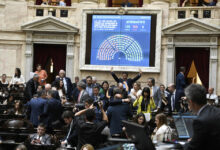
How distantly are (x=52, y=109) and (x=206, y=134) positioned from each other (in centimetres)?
685

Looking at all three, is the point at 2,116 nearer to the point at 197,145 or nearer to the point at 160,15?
the point at 197,145

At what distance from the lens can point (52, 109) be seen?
10.9 m

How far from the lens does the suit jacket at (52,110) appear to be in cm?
1084

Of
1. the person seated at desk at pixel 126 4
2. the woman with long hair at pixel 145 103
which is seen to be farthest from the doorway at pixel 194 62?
the woman with long hair at pixel 145 103

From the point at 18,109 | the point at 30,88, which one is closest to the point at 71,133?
the point at 18,109

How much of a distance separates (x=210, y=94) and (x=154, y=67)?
3.84 m

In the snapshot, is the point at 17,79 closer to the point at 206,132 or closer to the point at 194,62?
the point at 194,62

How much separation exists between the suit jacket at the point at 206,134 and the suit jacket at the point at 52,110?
6.69 metres

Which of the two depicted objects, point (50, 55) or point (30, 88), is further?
point (50, 55)

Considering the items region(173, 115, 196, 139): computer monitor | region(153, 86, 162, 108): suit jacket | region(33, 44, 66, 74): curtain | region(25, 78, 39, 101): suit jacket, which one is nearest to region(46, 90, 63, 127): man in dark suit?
region(153, 86, 162, 108): suit jacket

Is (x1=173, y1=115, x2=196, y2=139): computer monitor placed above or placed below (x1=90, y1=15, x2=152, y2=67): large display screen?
below

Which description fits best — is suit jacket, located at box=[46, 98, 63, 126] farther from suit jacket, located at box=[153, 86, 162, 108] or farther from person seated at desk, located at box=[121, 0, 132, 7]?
person seated at desk, located at box=[121, 0, 132, 7]

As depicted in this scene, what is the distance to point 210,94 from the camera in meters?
17.7

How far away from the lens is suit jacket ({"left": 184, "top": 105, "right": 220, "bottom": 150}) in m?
4.43
